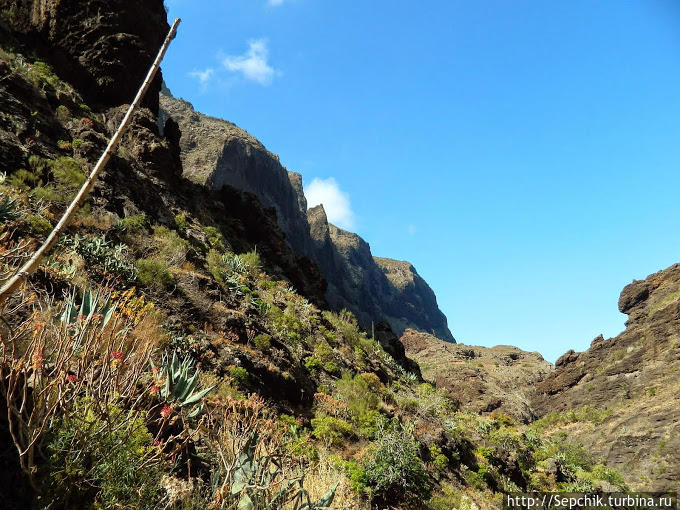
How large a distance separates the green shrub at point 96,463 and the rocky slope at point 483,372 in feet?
110

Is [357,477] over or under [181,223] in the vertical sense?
under

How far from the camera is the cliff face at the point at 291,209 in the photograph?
53.4m

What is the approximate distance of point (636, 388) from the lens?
1346 inches

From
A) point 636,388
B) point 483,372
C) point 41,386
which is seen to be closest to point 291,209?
point 483,372

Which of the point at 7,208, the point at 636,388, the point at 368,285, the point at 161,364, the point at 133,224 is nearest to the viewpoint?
the point at 161,364

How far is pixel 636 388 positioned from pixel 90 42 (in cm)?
4712

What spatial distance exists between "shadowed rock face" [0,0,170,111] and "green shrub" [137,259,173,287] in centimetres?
1327

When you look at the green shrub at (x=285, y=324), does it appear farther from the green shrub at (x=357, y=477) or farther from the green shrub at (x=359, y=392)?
the green shrub at (x=357, y=477)

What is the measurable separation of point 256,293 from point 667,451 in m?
27.5

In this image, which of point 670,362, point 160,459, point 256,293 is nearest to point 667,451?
point 670,362

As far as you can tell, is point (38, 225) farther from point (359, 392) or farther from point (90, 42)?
point (90, 42)

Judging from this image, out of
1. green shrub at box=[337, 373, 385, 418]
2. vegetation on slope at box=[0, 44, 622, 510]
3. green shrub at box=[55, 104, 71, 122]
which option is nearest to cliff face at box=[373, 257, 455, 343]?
green shrub at box=[337, 373, 385, 418]

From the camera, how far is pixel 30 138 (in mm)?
13023

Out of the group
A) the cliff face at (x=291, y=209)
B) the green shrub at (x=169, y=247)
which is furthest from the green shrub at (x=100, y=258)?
the cliff face at (x=291, y=209)
